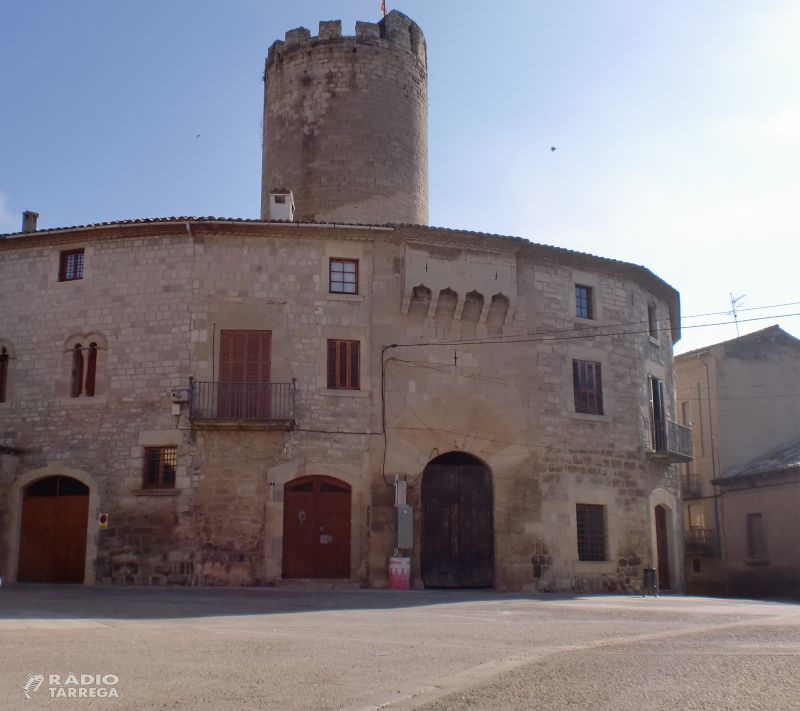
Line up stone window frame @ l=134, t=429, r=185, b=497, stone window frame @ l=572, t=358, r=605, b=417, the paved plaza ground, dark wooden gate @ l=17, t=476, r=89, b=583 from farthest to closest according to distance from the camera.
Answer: stone window frame @ l=572, t=358, r=605, b=417 → dark wooden gate @ l=17, t=476, r=89, b=583 → stone window frame @ l=134, t=429, r=185, b=497 → the paved plaza ground

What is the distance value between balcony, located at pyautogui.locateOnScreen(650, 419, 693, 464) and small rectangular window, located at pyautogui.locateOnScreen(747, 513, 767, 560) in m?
5.26

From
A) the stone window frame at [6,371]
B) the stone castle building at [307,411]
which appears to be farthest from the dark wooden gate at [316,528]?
the stone window frame at [6,371]

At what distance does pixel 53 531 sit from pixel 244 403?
5621mm

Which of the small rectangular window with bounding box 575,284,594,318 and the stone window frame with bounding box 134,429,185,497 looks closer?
the stone window frame with bounding box 134,429,185,497

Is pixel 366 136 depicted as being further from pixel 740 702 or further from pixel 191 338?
pixel 740 702

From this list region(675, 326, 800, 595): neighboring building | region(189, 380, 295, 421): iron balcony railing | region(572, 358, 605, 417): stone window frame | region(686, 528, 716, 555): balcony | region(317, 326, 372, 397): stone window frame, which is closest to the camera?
region(189, 380, 295, 421): iron balcony railing

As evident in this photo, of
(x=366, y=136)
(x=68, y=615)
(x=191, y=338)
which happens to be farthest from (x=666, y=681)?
(x=366, y=136)

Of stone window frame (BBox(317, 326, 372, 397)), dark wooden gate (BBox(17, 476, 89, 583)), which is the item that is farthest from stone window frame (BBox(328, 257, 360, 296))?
dark wooden gate (BBox(17, 476, 89, 583))

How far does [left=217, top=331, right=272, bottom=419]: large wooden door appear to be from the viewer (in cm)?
2388

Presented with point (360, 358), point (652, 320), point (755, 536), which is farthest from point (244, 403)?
point (755, 536)

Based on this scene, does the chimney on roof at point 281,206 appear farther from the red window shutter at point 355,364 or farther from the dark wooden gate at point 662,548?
the dark wooden gate at point 662,548

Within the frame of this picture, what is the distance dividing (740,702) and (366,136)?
81.0 ft

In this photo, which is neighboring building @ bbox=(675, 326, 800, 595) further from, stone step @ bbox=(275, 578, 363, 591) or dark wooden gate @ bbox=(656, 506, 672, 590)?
stone step @ bbox=(275, 578, 363, 591)

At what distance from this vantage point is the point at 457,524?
25.1 meters
